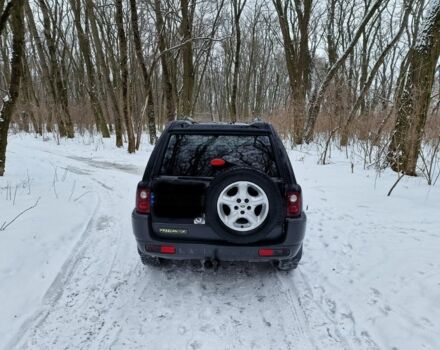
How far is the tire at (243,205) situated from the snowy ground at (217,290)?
2.59 feet

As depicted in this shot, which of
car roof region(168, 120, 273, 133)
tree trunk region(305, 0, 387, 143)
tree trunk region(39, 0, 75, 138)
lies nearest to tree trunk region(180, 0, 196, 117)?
tree trunk region(305, 0, 387, 143)

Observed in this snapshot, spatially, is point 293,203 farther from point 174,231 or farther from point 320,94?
point 320,94

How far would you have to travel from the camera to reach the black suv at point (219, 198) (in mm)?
2924

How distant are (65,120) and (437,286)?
23.0m

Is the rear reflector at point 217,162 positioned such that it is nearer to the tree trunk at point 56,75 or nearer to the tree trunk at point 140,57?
the tree trunk at point 140,57

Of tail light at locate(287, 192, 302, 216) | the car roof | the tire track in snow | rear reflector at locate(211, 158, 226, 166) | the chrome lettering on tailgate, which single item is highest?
the car roof

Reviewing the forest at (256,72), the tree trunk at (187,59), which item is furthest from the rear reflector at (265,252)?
the tree trunk at (187,59)

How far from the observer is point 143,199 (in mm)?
3158

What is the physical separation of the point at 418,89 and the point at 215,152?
251 inches

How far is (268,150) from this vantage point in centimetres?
338

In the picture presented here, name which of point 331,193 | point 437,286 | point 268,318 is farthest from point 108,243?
point 331,193

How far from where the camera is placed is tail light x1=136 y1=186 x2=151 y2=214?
124 inches

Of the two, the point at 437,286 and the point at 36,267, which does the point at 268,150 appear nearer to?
the point at 437,286

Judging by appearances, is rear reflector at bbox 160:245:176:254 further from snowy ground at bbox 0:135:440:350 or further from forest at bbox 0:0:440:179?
forest at bbox 0:0:440:179
